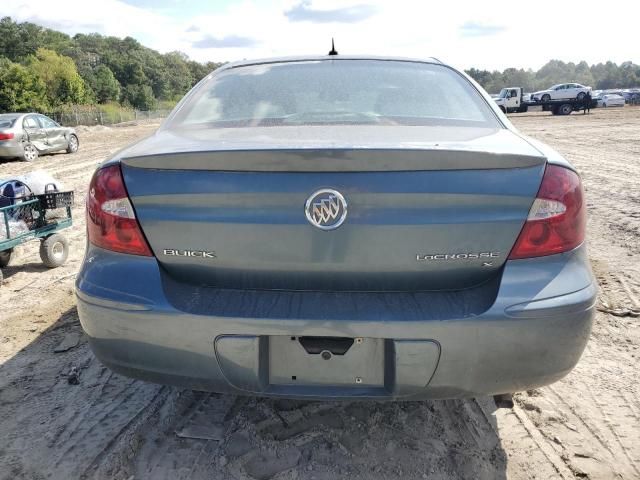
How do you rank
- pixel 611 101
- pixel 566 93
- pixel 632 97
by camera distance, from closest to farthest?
pixel 566 93 → pixel 611 101 → pixel 632 97

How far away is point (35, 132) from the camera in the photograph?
1562cm

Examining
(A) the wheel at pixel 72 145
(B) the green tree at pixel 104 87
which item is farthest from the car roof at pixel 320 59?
(B) the green tree at pixel 104 87

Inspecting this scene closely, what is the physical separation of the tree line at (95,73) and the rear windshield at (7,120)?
33809 mm

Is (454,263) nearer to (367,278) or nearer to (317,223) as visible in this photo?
(367,278)

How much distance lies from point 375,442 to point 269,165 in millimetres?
1322

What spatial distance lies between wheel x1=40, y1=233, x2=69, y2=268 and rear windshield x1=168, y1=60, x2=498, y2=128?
2908 millimetres

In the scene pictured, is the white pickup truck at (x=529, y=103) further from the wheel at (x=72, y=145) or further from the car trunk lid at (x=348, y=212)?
the car trunk lid at (x=348, y=212)

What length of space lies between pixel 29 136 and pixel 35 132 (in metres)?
0.36

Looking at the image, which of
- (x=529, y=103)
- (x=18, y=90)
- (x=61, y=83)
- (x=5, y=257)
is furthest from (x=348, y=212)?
(x=61, y=83)

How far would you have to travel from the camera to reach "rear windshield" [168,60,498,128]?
2.53 meters

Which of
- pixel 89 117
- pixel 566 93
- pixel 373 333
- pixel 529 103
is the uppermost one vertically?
pixel 566 93

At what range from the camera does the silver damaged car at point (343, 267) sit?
185 centimetres

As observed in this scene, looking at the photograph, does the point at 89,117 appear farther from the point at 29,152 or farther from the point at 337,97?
the point at 337,97

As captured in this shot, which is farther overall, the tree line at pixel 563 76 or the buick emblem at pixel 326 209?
the tree line at pixel 563 76
